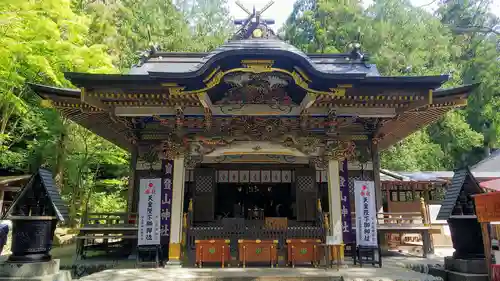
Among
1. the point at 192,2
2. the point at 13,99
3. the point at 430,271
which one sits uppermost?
the point at 192,2

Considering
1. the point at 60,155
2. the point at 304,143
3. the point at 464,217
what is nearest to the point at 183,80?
the point at 304,143

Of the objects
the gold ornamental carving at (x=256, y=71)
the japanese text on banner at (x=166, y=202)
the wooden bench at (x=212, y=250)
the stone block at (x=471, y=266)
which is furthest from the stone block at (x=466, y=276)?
the japanese text on banner at (x=166, y=202)

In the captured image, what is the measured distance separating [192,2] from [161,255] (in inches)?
1221

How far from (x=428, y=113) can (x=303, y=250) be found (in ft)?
15.9

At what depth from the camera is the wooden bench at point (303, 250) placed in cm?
816

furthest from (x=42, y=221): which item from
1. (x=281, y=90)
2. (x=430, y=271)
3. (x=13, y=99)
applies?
(x=430, y=271)

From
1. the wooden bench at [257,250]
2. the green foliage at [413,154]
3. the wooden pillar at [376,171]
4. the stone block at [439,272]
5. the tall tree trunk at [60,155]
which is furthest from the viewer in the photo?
the green foliage at [413,154]

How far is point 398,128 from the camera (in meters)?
11.1

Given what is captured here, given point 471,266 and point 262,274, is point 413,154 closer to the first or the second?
point 471,266

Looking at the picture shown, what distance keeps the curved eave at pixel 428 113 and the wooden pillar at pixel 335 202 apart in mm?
2134

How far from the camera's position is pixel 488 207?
611cm

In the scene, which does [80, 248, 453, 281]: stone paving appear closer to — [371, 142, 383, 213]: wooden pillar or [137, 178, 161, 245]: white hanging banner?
[137, 178, 161, 245]: white hanging banner

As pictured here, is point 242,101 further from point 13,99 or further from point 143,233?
point 13,99

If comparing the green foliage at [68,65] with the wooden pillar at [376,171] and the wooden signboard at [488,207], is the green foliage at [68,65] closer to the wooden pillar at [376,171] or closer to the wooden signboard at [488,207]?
the wooden pillar at [376,171]
